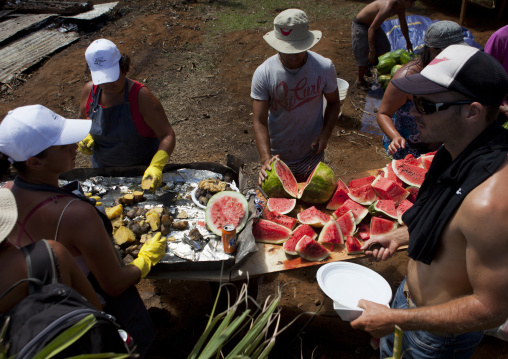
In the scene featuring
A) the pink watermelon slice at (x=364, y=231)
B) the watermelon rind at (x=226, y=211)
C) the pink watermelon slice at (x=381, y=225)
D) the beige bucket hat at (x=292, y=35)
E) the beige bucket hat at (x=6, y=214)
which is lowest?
the pink watermelon slice at (x=364, y=231)

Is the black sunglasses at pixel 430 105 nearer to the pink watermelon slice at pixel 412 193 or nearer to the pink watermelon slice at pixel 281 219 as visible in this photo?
the pink watermelon slice at pixel 281 219

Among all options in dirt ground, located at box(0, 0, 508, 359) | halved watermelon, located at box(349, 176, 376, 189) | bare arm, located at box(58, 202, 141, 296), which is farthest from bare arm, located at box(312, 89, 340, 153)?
bare arm, located at box(58, 202, 141, 296)

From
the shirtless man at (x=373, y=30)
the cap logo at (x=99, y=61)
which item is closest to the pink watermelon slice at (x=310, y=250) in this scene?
the cap logo at (x=99, y=61)

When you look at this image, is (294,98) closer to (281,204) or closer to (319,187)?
(319,187)

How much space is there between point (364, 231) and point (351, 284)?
0.71m

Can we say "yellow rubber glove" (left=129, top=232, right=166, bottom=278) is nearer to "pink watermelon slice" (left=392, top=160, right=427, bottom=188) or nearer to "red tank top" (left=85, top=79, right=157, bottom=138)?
"red tank top" (left=85, top=79, right=157, bottom=138)

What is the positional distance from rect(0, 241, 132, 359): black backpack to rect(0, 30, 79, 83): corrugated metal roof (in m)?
9.82

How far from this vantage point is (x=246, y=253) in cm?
284

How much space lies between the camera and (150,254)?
2.85 meters

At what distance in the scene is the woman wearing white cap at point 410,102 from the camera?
3.65 m

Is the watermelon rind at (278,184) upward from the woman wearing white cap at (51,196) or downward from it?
→ downward

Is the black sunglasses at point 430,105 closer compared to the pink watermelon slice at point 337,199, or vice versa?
the black sunglasses at point 430,105

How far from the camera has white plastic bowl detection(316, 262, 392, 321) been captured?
260 centimetres

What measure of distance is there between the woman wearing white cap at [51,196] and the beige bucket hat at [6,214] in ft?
1.47
